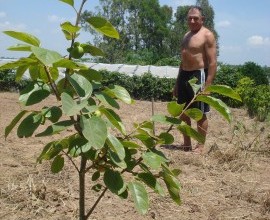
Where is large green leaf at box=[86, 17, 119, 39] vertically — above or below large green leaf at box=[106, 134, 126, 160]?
above

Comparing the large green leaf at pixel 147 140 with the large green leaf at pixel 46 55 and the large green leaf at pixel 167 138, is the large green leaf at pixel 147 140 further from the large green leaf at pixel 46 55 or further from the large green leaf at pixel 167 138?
the large green leaf at pixel 46 55

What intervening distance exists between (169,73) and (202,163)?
411 inches

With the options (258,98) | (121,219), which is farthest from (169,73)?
(121,219)

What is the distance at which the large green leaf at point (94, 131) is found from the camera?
861 mm

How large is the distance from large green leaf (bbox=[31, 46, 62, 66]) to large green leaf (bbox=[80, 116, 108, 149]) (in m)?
0.15

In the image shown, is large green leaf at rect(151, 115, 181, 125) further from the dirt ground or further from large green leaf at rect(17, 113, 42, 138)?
the dirt ground

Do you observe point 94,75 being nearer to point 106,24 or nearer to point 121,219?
point 106,24

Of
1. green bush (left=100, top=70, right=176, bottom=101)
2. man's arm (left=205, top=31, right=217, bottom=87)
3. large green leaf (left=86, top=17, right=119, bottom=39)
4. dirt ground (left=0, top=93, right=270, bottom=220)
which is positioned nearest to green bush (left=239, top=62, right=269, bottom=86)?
green bush (left=100, top=70, right=176, bottom=101)

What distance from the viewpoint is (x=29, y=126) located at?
100 cm

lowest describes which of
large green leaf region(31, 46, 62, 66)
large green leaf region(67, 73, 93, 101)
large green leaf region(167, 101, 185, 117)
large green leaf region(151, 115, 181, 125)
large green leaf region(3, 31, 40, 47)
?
large green leaf region(151, 115, 181, 125)

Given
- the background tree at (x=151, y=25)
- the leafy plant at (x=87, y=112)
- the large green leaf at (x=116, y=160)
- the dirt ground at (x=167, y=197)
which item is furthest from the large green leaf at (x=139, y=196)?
the background tree at (x=151, y=25)

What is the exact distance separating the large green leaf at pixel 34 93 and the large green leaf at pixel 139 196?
1.15ft

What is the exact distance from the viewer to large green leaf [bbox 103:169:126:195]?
1.08m

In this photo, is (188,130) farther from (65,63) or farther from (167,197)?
(167,197)
